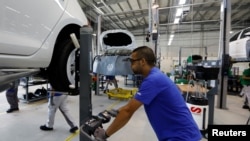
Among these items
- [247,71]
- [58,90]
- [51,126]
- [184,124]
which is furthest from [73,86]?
[247,71]

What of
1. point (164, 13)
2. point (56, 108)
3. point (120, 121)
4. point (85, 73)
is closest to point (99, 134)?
point (120, 121)

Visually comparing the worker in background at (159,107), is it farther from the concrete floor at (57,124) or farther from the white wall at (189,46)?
the white wall at (189,46)

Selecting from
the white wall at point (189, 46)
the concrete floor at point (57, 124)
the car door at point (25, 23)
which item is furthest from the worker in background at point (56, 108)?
the white wall at point (189, 46)

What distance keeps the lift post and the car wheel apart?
148mm

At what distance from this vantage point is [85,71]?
6.45 feet

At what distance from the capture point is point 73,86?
212 cm

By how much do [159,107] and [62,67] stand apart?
111 cm

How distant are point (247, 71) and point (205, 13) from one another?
7.42 meters

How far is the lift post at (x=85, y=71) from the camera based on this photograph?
A: 6.31 ft

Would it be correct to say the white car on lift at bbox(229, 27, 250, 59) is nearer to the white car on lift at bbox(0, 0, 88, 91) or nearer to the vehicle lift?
the vehicle lift

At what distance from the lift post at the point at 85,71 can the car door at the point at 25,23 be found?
361mm

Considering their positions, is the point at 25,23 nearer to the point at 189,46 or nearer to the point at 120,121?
the point at 120,121

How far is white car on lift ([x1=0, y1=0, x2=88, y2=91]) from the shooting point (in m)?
1.21

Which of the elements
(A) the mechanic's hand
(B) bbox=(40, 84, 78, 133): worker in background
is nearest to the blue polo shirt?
(A) the mechanic's hand
